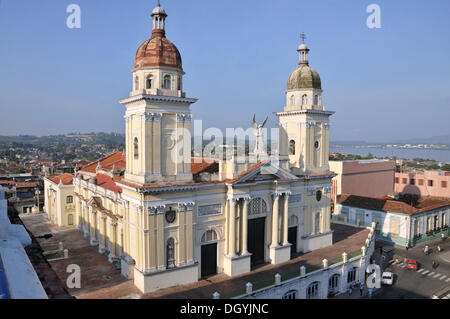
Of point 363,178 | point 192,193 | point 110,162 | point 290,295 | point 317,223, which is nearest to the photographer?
point 192,193

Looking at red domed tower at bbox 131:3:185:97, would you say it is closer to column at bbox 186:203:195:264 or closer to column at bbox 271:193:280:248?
column at bbox 186:203:195:264

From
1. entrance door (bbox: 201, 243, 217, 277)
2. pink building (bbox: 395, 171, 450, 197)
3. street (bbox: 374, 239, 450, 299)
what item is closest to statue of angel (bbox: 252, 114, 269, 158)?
entrance door (bbox: 201, 243, 217, 277)

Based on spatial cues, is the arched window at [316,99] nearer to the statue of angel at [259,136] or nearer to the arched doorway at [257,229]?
the statue of angel at [259,136]

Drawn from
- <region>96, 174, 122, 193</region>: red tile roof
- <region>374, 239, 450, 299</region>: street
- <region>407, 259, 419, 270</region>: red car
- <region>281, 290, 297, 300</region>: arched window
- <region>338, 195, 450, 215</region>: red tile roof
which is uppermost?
<region>96, 174, 122, 193</region>: red tile roof

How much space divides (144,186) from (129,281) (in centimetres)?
640

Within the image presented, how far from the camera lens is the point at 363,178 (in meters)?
49.3

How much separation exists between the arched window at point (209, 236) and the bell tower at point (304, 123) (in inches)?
356

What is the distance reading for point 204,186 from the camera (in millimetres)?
21703

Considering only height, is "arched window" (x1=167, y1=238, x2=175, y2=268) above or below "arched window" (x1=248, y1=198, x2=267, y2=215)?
below

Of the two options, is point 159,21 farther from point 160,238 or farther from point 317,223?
point 317,223

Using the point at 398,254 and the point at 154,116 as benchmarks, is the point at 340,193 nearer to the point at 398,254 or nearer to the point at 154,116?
the point at 398,254

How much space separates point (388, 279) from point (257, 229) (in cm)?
1110

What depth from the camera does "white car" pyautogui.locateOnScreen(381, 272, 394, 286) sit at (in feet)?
85.9

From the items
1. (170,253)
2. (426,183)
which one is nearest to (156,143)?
(170,253)
